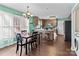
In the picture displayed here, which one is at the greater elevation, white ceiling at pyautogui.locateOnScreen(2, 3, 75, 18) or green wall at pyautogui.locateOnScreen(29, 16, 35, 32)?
white ceiling at pyautogui.locateOnScreen(2, 3, 75, 18)

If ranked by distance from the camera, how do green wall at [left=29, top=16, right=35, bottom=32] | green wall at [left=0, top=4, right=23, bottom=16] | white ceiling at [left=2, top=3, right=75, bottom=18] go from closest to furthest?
1. white ceiling at [left=2, top=3, right=75, bottom=18]
2. green wall at [left=0, top=4, right=23, bottom=16]
3. green wall at [left=29, top=16, right=35, bottom=32]

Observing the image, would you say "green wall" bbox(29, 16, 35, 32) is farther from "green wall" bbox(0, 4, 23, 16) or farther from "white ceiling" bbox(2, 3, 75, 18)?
"white ceiling" bbox(2, 3, 75, 18)

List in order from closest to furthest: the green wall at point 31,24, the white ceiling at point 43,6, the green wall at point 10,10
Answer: the white ceiling at point 43,6
the green wall at point 10,10
the green wall at point 31,24

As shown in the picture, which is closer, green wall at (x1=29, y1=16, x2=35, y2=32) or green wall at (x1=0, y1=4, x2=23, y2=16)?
green wall at (x1=0, y1=4, x2=23, y2=16)

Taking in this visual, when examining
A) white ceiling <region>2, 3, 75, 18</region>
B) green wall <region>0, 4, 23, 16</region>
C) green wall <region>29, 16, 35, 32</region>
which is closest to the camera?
white ceiling <region>2, 3, 75, 18</region>

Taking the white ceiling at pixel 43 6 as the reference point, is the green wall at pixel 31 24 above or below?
below

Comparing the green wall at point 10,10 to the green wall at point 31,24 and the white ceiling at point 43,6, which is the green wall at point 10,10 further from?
the green wall at point 31,24

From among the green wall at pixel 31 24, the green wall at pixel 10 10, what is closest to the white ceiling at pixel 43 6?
the green wall at pixel 10 10

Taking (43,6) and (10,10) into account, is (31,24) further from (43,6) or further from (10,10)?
(43,6)

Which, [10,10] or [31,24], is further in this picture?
[31,24]

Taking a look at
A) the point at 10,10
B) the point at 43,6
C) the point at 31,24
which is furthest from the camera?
the point at 31,24

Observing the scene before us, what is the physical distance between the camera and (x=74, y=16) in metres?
5.69

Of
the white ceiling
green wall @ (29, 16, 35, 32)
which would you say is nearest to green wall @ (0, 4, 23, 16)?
the white ceiling

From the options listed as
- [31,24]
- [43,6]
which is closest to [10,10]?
[43,6]
